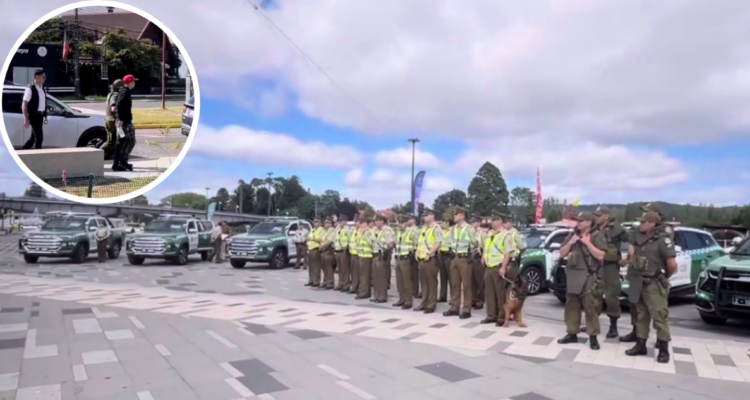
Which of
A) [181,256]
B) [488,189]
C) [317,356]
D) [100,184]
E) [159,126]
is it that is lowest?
[317,356]

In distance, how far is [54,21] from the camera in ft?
20.0

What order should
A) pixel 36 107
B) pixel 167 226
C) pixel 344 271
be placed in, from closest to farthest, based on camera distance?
pixel 36 107 < pixel 344 271 < pixel 167 226

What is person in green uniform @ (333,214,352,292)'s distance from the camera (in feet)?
44.5

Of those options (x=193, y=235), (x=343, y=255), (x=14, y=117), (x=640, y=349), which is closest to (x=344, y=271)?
(x=343, y=255)

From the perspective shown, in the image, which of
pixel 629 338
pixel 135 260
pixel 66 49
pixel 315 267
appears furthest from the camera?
pixel 135 260

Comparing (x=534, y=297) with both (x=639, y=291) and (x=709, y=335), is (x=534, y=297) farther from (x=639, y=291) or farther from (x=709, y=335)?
(x=639, y=291)

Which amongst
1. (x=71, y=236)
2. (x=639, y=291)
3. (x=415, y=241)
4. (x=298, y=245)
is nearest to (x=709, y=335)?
(x=639, y=291)

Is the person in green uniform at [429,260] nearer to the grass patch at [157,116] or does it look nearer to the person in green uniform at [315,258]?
the person in green uniform at [315,258]

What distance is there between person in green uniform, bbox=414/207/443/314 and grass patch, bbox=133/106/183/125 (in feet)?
17.1

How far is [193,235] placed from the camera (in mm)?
21766

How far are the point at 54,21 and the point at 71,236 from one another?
52.1ft

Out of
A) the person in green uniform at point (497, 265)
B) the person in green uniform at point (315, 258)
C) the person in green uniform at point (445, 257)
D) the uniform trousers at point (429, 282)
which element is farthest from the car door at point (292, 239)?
the person in green uniform at point (497, 265)

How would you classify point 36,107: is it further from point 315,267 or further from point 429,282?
point 315,267

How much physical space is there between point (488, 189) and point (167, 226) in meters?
35.4
